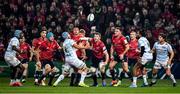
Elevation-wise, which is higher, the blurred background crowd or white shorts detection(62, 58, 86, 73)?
the blurred background crowd

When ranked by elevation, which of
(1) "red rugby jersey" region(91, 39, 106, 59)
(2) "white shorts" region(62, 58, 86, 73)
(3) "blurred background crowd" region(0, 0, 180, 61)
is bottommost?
(2) "white shorts" region(62, 58, 86, 73)

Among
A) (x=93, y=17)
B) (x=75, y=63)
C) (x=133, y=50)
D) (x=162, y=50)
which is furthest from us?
(x=93, y=17)

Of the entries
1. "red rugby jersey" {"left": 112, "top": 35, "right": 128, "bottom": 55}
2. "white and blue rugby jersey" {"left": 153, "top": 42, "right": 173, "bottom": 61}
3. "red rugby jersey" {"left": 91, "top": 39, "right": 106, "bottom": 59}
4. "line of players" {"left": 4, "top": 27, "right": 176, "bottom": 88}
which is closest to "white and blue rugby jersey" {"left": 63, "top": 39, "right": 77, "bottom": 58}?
"line of players" {"left": 4, "top": 27, "right": 176, "bottom": 88}

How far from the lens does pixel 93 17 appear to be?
3322 cm

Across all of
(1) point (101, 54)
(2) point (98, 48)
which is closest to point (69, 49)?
(2) point (98, 48)

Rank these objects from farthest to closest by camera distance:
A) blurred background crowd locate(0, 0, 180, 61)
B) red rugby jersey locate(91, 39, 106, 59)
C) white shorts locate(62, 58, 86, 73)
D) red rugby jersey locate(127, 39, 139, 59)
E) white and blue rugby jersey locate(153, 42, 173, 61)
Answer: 1. blurred background crowd locate(0, 0, 180, 61)
2. red rugby jersey locate(127, 39, 139, 59)
3. red rugby jersey locate(91, 39, 106, 59)
4. white and blue rugby jersey locate(153, 42, 173, 61)
5. white shorts locate(62, 58, 86, 73)

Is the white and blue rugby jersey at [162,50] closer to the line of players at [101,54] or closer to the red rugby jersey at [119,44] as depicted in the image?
the line of players at [101,54]

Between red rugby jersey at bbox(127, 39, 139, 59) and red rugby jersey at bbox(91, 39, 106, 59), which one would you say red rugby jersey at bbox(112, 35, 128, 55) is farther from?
red rugby jersey at bbox(127, 39, 139, 59)

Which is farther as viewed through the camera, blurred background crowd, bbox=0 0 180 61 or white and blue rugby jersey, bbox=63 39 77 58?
blurred background crowd, bbox=0 0 180 61

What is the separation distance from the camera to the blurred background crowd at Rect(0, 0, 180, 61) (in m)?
32.3

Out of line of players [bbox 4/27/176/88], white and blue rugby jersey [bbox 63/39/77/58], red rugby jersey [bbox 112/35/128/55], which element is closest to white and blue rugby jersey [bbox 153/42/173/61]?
line of players [bbox 4/27/176/88]

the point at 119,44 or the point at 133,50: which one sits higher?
the point at 119,44

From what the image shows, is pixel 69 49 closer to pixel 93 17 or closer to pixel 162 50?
pixel 162 50

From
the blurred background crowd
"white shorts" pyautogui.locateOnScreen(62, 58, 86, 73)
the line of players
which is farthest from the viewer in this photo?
the blurred background crowd
